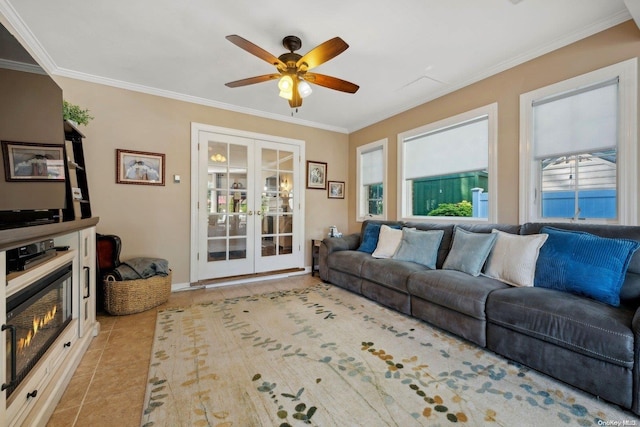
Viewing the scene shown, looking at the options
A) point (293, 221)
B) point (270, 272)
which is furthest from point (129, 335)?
point (293, 221)

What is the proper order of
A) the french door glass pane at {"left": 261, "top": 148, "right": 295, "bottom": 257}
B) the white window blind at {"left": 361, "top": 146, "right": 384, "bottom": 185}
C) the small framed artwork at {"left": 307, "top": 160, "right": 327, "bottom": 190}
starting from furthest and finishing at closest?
the small framed artwork at {"left": 307, "top": 160, "right": 327, "bottom": 190}
the white window blind at {"left": 361, "top": 146, "right": 384, "bottom": 185}
the french door glass pane at {"left": 261, "top": 148, "right": 295, "bottom": 257}

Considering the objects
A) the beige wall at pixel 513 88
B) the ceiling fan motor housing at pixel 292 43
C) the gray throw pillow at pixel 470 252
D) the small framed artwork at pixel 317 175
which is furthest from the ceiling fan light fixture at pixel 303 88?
the small framed artwork at pixel 317 175

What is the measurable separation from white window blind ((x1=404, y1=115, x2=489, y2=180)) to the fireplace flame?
3.94m

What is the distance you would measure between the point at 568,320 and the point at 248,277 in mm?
3611

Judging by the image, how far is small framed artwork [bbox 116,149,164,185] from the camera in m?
3.29

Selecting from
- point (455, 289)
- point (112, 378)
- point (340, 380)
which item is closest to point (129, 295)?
point (112, 378)

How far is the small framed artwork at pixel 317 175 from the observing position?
15.6 ft

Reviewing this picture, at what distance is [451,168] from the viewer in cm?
351

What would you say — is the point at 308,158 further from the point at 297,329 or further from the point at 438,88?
the point at 297,329

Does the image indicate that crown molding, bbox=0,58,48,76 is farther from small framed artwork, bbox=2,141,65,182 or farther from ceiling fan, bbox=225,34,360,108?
ceiling fan, bbox=225,34,360,108

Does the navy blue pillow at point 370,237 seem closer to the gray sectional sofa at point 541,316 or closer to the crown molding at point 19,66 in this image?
the gray sectional sofa at point 541,316

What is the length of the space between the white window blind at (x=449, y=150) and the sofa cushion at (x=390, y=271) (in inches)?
55.8

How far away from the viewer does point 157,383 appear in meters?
1.68

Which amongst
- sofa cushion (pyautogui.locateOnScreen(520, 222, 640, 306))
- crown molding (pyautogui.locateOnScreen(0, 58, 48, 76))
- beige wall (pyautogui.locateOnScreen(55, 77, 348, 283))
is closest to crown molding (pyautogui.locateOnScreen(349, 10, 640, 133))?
sofa cushion (pyautogui.locateOnScreen(520, 222, 640, 306))
